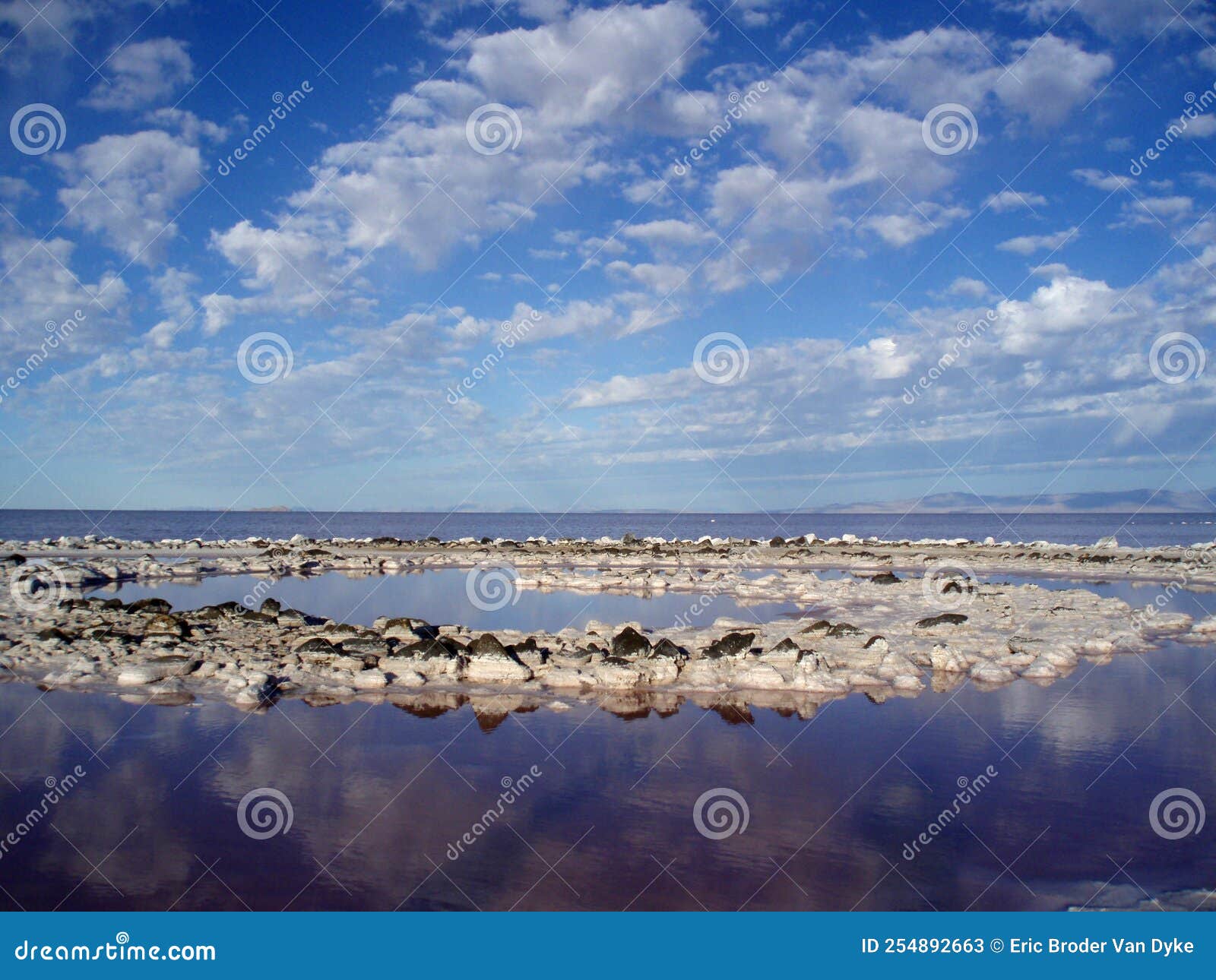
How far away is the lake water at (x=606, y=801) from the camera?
7.20 meters

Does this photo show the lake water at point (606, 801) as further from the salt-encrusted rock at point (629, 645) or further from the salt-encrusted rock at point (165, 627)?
the salt-encrusted rock at point (165, 627)

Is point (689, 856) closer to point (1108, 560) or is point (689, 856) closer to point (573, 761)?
point (573, 761)

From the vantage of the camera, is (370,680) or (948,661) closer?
(370,680)

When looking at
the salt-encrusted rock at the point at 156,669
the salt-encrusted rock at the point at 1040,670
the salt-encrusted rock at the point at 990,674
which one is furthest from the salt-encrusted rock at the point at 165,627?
the salt-encrusted rock at the point at 1040,670

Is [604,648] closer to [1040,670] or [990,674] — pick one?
[990,674]

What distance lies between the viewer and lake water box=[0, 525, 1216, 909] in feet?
23.6

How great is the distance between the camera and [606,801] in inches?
364

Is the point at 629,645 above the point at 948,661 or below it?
above

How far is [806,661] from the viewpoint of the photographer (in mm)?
15164

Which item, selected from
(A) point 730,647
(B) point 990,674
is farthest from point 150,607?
(B) point 990,674

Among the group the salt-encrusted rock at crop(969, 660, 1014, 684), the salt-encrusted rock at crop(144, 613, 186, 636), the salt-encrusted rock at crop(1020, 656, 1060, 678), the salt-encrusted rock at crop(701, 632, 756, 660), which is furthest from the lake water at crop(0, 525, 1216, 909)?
the salt-encrusted rock at crop(144, 613, 186, 636)

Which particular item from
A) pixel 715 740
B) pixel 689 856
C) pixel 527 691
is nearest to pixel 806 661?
pixel 715 740

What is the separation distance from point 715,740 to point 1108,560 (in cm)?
4692
